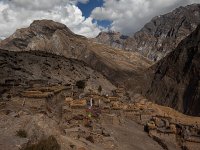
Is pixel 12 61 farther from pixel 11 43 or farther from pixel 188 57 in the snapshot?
pixel 11 43

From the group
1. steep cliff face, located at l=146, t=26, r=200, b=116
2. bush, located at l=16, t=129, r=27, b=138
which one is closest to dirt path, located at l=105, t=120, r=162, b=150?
bush, located at l=16, t=129, r=27, b=138

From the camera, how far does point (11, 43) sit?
162 metres

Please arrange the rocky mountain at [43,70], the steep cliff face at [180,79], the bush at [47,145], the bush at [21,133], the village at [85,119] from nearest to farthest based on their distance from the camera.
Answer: the bush at [47,145] < the bush at [21,133] < the village at [85,119] < the rocky mountain at [43,70] < the steep cliff face at [180,79]

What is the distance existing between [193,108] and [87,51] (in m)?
74.3

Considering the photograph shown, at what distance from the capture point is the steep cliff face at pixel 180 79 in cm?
9412

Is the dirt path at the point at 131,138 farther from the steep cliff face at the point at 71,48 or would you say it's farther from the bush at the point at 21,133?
the steep cliff face at the point at 71,48

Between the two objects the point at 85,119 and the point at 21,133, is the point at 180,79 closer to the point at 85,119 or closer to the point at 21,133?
the point at 85,119

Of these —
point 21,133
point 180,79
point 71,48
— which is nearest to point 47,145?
point 21,133

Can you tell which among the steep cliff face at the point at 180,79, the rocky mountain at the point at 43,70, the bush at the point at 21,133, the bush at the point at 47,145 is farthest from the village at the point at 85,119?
the steep cliff face at the point at 180,79

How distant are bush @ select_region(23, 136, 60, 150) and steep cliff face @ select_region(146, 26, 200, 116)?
72580 mm

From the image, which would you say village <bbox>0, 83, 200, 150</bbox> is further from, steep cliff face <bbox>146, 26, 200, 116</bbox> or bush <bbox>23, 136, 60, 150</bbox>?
steep cliff face <bbox>146, 26, 200, 116</bbox>

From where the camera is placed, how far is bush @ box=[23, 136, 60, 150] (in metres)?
16.0

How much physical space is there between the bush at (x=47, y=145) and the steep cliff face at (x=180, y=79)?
72580 millimetres

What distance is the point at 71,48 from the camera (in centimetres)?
15562
